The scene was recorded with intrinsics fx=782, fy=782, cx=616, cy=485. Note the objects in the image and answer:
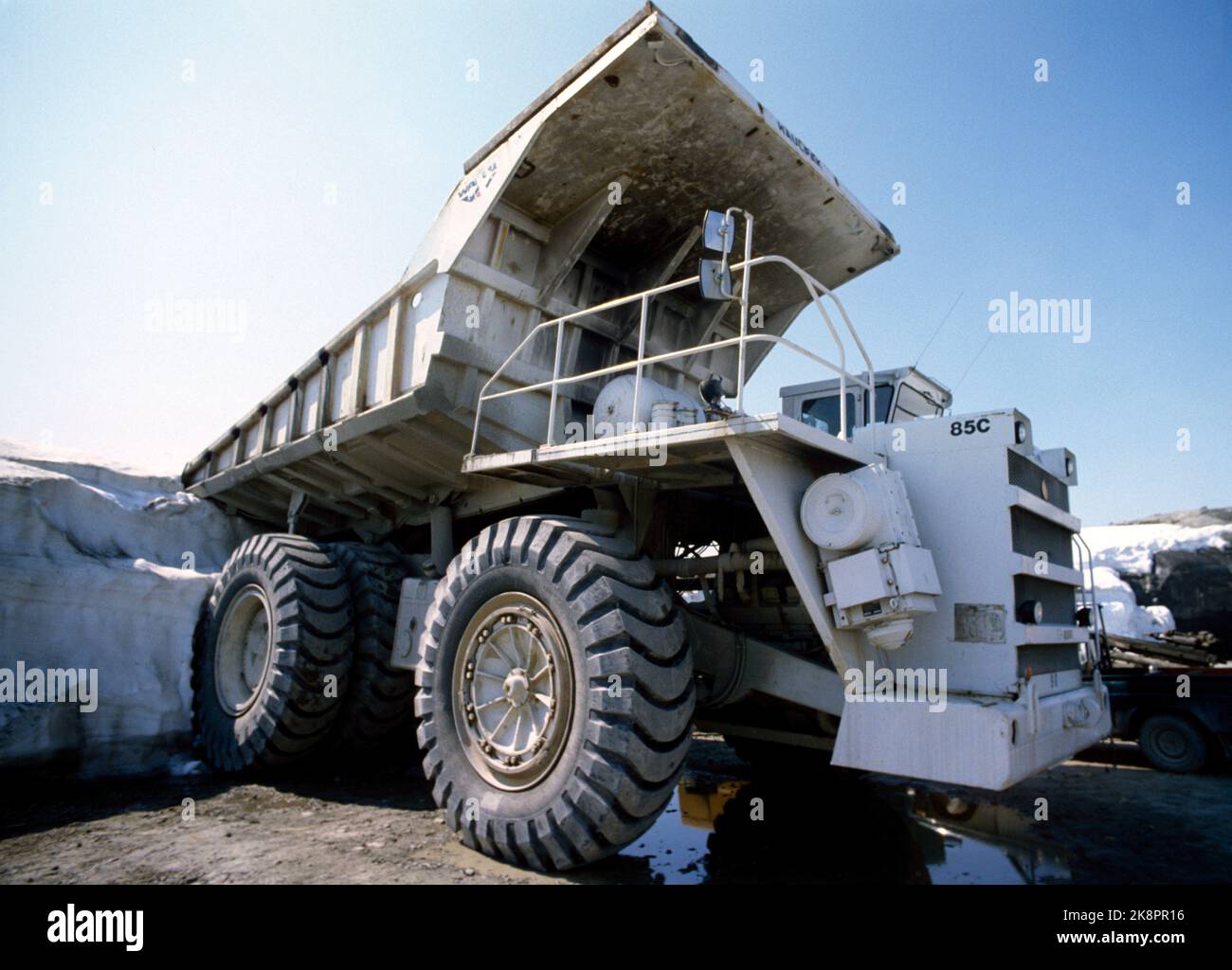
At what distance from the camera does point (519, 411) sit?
540 centimetres

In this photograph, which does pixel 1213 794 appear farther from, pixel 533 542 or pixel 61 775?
pixel 61 775

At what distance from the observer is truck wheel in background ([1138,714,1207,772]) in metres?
7.43

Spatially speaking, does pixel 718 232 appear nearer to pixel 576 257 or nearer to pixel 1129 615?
pixel 576 257

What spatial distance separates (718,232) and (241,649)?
5.68 meters

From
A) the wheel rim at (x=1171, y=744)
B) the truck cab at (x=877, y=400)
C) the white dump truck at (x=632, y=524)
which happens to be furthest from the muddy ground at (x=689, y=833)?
the truck cab at (x=877, y=400)

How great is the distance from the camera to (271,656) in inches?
243

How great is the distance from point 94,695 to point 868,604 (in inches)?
228

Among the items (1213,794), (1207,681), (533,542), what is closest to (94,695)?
(533,542)
